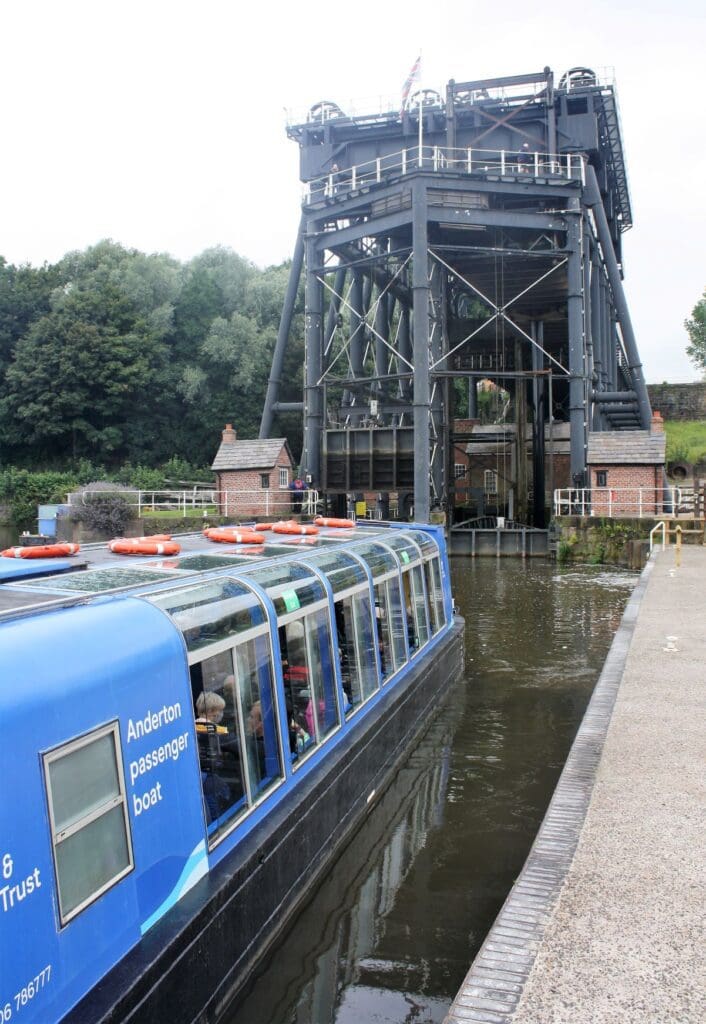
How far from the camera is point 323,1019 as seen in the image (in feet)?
16.8

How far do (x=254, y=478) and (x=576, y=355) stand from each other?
13.0 meters

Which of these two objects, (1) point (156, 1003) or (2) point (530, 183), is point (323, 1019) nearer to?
(1) point (156, 1003)

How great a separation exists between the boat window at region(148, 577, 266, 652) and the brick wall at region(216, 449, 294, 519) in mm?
27891

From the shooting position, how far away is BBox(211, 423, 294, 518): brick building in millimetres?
34250

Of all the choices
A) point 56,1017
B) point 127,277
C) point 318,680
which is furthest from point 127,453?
point 56,1017

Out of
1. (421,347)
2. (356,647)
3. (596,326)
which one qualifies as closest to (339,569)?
(356,647)

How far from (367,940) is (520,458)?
3466 cm

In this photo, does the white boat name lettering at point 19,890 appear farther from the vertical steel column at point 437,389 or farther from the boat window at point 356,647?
the vertical steel column at point 437,389

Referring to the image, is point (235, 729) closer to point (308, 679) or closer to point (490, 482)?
point (308, 679)

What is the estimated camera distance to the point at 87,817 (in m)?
3.87

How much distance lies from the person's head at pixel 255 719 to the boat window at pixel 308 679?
63 centimetres

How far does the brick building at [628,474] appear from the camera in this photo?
31.6 m

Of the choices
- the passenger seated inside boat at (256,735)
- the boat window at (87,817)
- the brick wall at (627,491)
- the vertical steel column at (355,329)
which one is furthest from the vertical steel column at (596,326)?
the boat window at (87,817)

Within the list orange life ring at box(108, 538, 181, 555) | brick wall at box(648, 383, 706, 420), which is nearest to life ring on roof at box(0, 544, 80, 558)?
orange life ring at box(108, 538, 181, 555)
